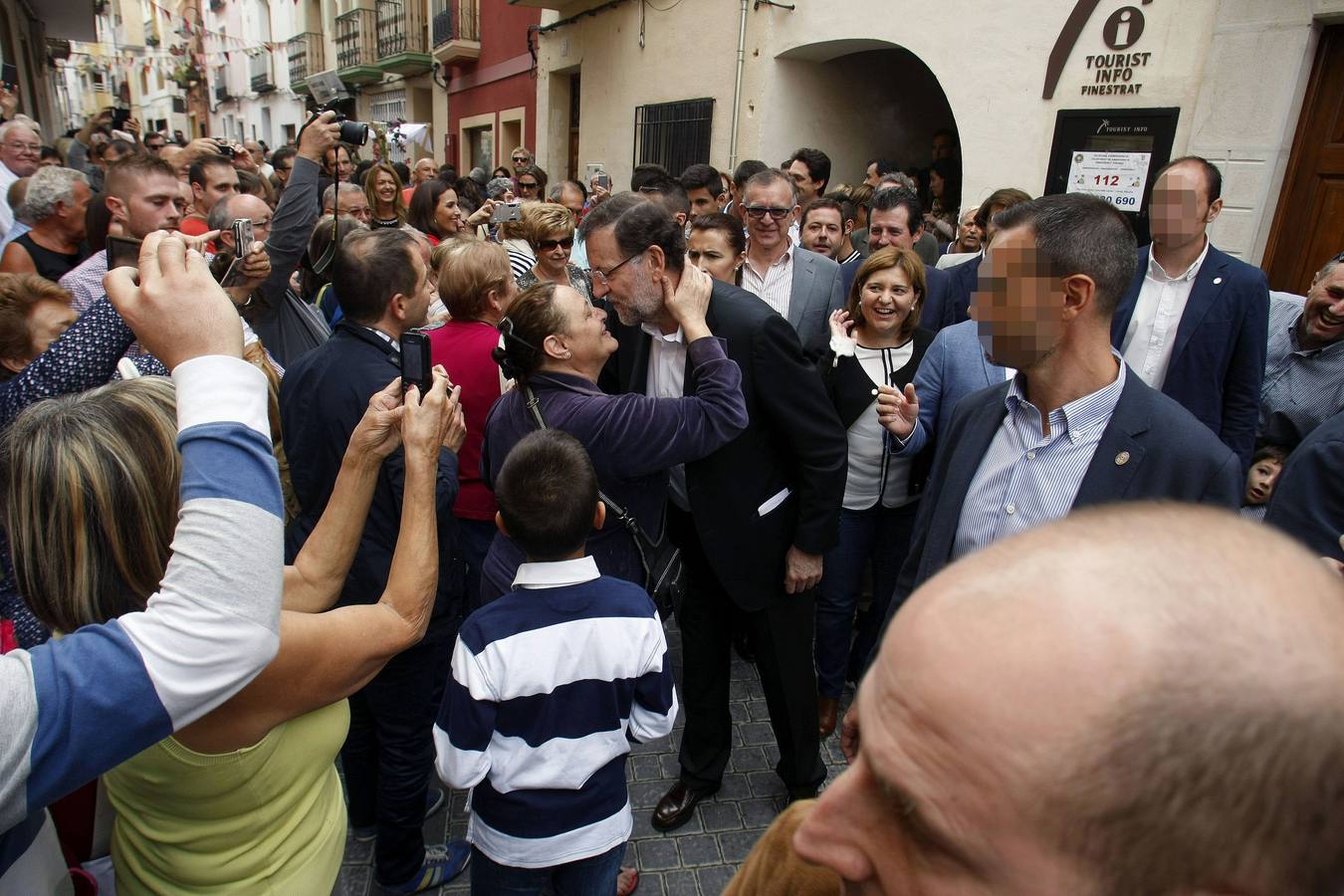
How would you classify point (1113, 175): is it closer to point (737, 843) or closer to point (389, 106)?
point (737, 843)

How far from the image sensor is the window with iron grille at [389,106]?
21672 millimetres

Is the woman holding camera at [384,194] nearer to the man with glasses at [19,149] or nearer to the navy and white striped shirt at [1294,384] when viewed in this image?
the man with glasses at [19,149]

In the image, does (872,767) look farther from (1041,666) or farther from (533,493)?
(533,493)

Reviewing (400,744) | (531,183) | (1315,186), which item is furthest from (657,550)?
(531,183)

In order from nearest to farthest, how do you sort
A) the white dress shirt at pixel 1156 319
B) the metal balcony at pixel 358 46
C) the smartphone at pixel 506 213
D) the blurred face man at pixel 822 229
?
the white dress shirt at pixel 1156 319, the blurred face man at pixel 822 229, the smartphone at pixel 506 213, the metal balcony at pixel 358 46

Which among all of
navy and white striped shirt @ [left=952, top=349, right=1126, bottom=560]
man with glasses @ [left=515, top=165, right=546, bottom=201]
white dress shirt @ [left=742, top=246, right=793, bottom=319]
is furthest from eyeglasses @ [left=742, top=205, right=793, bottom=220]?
man with glasses @ [left=515, top=165, right=546, bottom=201]

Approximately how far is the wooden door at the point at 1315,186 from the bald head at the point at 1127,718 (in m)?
6.21

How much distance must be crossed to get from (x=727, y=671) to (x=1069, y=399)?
1583mm

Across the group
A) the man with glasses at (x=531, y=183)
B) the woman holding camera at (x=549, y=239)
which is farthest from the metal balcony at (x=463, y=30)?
the woman holding camera at (x=549, y=239)

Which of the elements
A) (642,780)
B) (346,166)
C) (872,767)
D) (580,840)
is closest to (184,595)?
(872,767)

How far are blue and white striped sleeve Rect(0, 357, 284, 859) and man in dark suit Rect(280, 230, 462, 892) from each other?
126 cm

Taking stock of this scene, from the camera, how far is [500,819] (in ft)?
6.28

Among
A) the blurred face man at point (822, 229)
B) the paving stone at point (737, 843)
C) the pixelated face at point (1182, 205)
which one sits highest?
the pixelated face at point (1182, 205)

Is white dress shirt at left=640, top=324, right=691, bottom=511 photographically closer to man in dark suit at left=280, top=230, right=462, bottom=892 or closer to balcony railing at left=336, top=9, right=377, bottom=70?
man in dark suit at left=280, top=230, right=462, bottom=892
